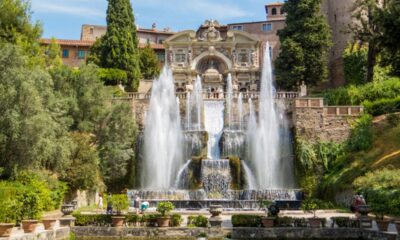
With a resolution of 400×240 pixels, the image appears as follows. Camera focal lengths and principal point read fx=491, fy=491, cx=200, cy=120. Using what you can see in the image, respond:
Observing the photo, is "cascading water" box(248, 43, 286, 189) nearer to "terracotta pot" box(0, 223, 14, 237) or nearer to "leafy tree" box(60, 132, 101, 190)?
"leafy tree" box(60, 132, 101, 190)

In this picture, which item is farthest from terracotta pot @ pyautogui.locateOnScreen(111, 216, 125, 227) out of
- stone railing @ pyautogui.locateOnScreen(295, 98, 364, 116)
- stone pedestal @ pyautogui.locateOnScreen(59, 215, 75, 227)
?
stone railing @ pyautogui.locateOnScreen(295, 98, 364, 116)

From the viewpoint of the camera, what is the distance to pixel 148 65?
172 ft

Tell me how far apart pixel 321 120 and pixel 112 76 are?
1918 cm

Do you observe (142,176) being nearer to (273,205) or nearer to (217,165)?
(217,165)

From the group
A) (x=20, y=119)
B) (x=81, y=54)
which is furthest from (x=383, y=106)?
(x=81, y=54)

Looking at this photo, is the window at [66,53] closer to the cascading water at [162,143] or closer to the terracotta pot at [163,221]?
the cascading water at [162,143]

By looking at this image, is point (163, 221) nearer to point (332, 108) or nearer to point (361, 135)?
point (361, 135)

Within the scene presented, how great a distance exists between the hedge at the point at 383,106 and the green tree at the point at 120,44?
21390 mm

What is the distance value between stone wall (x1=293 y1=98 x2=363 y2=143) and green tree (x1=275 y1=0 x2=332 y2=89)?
806cm

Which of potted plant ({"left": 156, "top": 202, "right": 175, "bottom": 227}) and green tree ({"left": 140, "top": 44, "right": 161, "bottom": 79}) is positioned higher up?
green tree ({"left": 140, "top": 44, "right": 161, "bottom": 79})

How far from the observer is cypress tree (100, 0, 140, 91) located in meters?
45.2

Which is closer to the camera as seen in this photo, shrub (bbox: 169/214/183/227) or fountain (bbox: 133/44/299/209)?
shrub (bbox: 169/214/183/227)

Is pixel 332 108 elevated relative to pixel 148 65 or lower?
lower

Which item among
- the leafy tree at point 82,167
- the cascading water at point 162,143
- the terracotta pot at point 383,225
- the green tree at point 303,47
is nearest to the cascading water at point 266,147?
the cascading water at point 162,143
